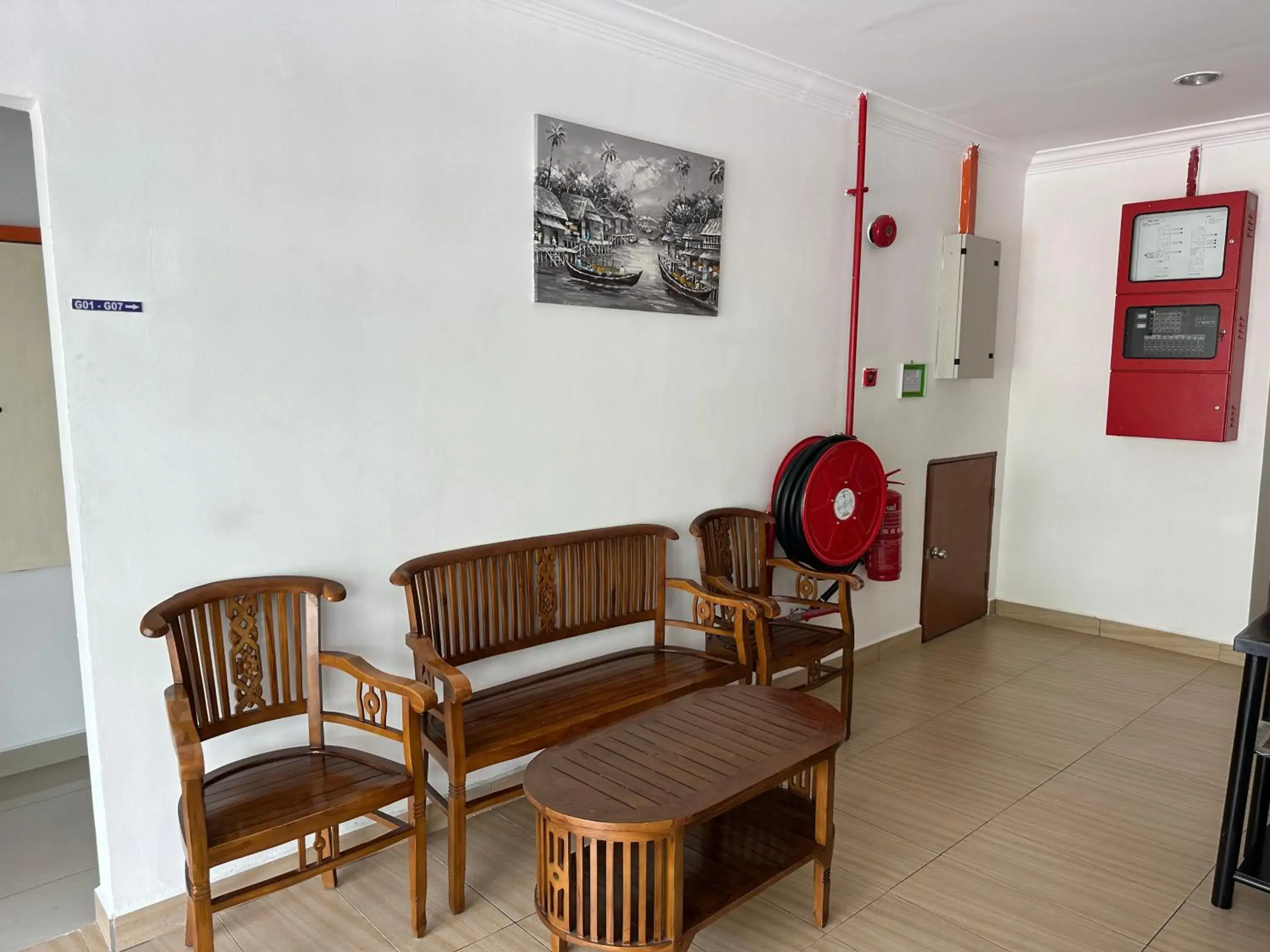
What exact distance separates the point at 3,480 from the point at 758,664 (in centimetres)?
305

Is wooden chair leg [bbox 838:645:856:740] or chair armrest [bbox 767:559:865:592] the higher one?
chair armrest [bbox 767:559:865:592]

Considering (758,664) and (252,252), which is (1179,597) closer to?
(758,664)

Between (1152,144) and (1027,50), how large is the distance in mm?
1907

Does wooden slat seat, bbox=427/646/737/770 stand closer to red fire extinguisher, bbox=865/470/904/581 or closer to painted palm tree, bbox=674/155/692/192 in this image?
red fire extinguisher, bbox=865/470/904/581

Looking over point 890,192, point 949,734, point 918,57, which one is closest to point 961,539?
point 949,734

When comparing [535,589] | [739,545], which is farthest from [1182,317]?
[535,589]

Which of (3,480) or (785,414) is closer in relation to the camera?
(3,480)

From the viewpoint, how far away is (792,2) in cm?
315

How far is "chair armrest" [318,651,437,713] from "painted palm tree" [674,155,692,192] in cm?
223

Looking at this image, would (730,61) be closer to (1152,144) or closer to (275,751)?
(1152,144)

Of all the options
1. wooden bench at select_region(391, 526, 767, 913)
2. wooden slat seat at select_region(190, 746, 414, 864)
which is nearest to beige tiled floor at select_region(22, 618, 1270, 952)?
wooden bench at select_region(391, 526, 767, 913)

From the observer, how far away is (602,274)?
11.0ft

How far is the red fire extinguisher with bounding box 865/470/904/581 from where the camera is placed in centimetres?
455

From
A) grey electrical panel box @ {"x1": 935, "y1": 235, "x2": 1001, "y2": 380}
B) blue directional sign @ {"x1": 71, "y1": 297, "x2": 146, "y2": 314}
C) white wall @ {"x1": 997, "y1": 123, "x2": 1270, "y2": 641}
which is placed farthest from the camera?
grey electrical panel box @ {"x1": 935, "y1": 235, "x2": 1001, "y2": 380}
